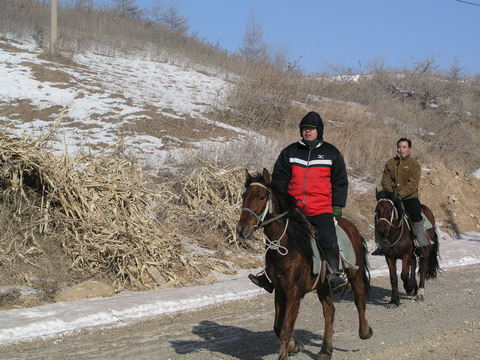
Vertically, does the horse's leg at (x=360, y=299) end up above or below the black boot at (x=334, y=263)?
below

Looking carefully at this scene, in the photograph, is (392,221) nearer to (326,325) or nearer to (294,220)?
(326,325)

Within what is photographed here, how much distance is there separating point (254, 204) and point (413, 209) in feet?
19.3

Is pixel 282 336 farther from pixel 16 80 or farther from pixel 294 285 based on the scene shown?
pixel 16 80

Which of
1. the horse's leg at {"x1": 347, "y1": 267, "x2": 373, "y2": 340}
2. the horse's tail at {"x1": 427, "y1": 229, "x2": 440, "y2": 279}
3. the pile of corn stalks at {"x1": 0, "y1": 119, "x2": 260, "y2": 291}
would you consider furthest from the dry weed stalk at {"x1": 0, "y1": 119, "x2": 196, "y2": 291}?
the horse's tail at {"x1": 427, "y1": 229, "x2": 440, "y2": 279}

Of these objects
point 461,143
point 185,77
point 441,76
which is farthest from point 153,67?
point 441,76

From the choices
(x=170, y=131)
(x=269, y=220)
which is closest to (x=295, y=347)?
(x=269, y=220)

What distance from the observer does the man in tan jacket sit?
10773mm

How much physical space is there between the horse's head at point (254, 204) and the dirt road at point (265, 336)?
6.50 feet

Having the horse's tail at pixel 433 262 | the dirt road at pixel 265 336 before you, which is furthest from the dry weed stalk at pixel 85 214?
the horse's tail at pixel 433 262

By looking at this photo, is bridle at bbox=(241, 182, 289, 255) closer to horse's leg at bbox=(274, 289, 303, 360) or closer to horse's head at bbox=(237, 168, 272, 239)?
horse's head at bbox=(237, 168, 272, 239)

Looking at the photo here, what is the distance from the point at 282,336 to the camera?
5965 mm

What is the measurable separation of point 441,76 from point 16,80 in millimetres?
26813

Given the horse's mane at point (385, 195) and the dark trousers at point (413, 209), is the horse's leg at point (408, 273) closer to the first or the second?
the dark trousers at point (413, 209)

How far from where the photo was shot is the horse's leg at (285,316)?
595 centimetres
